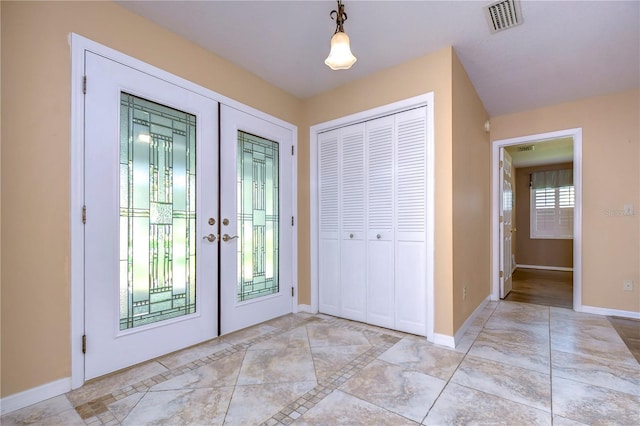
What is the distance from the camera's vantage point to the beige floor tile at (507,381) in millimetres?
1714

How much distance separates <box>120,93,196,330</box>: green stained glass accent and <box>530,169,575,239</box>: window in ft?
25.1

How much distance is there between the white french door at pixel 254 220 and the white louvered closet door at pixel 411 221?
1219 millimetres

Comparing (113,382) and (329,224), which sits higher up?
(329,224)

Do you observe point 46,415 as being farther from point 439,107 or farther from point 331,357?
point 439,107

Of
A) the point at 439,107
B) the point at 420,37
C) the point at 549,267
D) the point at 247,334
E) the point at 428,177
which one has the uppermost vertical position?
the point at 420,37

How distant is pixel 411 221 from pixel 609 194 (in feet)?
8.30

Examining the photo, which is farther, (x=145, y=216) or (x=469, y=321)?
(x=469, y=321)

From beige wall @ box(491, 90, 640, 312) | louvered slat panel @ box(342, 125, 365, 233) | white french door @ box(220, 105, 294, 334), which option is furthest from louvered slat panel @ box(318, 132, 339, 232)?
beige wall @ box(491, 90, 640, 312)

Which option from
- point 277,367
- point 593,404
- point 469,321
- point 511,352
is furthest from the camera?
point 469,321

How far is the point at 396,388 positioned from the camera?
71.6 inches

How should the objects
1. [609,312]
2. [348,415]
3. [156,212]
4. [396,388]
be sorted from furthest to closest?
1. [609,312]
2. [156,212]
3. [396,388]
4. [348,415]

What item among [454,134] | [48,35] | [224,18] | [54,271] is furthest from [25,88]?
[454,134]

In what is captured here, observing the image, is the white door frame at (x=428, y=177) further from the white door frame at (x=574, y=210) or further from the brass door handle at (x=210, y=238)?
the white door frame at (x=574, y=210)

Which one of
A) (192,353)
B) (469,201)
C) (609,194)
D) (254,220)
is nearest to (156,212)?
(254,220)
